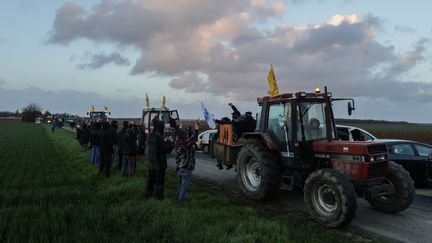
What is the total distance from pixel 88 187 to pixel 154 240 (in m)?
5.35

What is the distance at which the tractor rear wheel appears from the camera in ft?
30.5

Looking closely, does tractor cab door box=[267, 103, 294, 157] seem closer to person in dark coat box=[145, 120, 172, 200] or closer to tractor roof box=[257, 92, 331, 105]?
tractor roof box=[257, 92, 331, 105]

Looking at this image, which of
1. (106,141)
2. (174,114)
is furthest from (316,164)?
(174,114)

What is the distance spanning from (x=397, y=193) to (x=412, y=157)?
12.6 feet

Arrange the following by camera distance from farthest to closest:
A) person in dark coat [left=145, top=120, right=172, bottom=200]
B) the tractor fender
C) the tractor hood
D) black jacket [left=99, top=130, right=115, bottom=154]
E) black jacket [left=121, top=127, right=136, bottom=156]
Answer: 1. black jacket [left=99, top=130, right=115, bottom=154]
2. black jacket [left=121, top=127, right=136, bottom=156]
3. the tractor fender
4. person in dark coat [left=145, top=120, right=172, bottom=200]
5. the tractor hood

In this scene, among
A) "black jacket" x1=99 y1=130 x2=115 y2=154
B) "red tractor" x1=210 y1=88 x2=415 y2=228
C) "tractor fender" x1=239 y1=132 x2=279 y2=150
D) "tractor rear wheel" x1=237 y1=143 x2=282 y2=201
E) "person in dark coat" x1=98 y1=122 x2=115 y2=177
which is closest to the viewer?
"red tractor" x1=210 y1=88 x2=415 y2=228

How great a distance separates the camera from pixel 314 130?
908 cm

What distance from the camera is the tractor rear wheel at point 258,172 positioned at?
928cm

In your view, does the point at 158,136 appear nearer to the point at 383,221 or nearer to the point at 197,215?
the point at 197,215

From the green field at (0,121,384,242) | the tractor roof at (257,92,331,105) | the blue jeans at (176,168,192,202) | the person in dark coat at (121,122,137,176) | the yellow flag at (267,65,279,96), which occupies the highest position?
the yellow flag at (267,65,279,96)

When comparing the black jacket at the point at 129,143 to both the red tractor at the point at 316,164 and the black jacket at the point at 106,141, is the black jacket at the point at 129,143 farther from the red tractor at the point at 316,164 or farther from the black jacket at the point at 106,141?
the red tractor at the point at 316,164

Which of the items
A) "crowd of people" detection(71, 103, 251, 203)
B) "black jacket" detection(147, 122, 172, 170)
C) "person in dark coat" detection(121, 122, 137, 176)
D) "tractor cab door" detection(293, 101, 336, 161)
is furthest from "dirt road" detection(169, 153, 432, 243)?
"person in dark coat" detection(121, 122, 137, 176)

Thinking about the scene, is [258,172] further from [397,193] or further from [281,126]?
[397,193]

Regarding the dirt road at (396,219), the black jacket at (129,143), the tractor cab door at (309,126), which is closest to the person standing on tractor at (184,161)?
the dirt road at (396,219)
